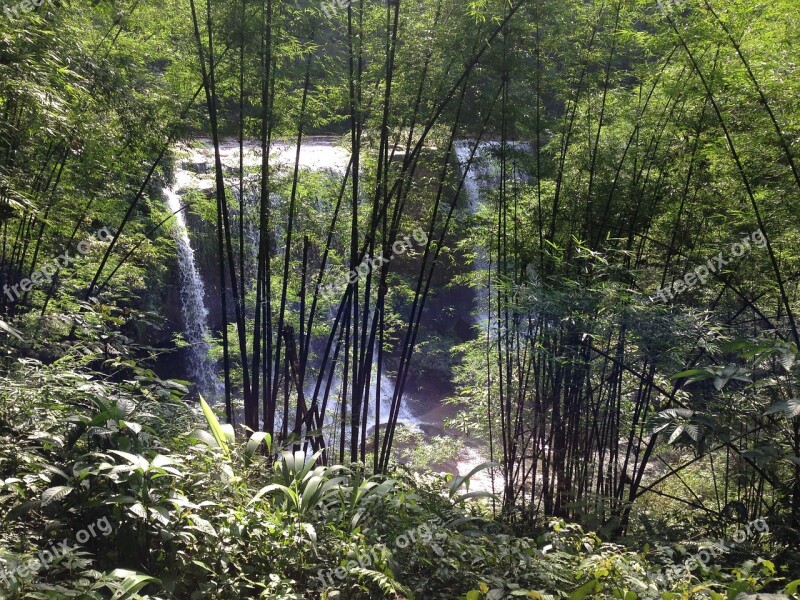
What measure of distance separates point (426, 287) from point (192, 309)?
6.02 metres

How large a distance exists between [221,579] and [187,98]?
3878 millimetres

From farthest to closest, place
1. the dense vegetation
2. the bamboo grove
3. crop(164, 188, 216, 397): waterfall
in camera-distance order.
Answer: crop(164, 188, 216, 397): waterfall, the bamboo grove, the dense vegetation

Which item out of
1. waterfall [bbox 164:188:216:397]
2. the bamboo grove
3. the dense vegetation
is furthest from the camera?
waterfall [bbox 164:188:216:397]

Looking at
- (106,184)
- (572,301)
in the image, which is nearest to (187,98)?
(106,184)

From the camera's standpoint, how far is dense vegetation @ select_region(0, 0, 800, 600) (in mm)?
1851

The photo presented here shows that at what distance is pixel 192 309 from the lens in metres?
9.24

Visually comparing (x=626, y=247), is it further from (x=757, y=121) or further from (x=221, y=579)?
(x=221, y=579)

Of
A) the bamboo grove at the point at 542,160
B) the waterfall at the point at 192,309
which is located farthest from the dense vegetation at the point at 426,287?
the waterfall at the point at 192,309

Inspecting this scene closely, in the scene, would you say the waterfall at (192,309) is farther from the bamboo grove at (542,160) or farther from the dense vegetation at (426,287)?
the bamboo grove at (542,160)

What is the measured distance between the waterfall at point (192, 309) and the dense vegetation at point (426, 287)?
287 cm

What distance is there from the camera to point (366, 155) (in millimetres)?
5055

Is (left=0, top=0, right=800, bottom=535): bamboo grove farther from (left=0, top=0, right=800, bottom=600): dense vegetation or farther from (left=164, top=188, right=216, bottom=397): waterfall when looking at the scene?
(left=164, top=188, right=216, bottom=397): waterfall

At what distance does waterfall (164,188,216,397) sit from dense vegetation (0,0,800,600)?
2.87 metres

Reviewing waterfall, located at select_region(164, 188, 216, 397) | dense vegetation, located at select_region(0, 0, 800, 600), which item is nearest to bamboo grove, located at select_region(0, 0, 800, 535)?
dense vegetation, located at select_region(0, 0, 800, 600)
